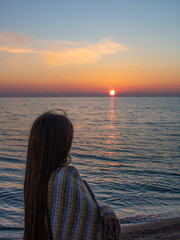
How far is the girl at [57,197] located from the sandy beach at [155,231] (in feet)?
12.6

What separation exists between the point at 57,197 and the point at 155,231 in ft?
14.8

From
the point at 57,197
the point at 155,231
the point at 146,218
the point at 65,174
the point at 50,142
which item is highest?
the point at 50,142

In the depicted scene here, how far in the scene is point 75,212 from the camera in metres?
1.78

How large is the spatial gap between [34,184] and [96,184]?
851 centimetres

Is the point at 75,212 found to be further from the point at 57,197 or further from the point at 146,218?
the point at 146,218

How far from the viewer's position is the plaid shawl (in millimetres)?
1741

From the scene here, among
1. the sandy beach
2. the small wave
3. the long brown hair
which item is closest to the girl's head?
the long brown hair

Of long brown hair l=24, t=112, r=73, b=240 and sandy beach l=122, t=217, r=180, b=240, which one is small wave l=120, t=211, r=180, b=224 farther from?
long brown hair l=24, t=112, r=73, b=240

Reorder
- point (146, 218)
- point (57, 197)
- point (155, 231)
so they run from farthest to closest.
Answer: point (146, 218), point (155, 231), point (57, 197)

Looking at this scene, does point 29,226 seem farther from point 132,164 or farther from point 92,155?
point 92,155

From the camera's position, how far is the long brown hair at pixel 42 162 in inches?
70.8

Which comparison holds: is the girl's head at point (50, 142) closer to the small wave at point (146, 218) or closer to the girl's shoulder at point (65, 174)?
the girl's shoulder at point (65, 174)

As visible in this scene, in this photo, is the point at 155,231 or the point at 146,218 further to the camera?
the point at 146,218

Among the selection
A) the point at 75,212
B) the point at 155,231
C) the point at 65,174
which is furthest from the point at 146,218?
the point at 65,174
